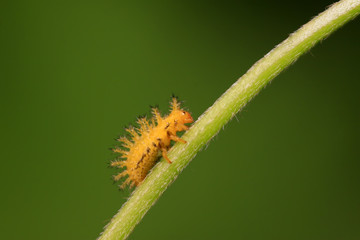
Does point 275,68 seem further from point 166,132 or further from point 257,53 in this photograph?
→ point 257,53

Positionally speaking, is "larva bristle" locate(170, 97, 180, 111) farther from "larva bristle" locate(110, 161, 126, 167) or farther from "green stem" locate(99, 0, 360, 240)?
"green stem" locate(99, 0, 360, 240)

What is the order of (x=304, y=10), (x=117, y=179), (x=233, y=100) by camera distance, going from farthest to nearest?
(x=304, y=10)
(x=117, y=179)
(x=233, y=100)

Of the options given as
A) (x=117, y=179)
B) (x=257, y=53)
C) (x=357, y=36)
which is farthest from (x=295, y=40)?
(x=357, y=36)

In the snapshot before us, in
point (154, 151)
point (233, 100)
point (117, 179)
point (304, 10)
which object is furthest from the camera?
point (304, 10)

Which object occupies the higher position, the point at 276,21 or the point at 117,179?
the point at 276,21

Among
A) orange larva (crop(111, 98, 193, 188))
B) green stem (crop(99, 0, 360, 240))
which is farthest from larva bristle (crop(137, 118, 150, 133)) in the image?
green stem (crop(99, 0, 360, 240))

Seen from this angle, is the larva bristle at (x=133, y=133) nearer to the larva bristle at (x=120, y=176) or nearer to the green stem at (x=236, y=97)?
the larva bristle at (x=120, y=176)

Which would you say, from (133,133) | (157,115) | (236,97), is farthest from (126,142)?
(236,97)

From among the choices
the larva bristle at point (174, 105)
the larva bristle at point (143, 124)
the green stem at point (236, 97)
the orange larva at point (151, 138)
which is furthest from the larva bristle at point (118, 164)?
the green stem at point (236, 97)

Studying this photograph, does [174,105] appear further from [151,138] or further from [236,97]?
[236,97]
